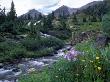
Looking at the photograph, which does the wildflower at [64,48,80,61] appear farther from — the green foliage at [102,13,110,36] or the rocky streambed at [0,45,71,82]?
the green foliage at [102,13,110,36]

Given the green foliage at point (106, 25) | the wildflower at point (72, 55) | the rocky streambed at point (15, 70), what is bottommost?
the rocky streambed at point (15, 70)

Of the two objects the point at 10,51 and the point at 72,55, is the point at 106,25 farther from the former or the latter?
the point at 72,55

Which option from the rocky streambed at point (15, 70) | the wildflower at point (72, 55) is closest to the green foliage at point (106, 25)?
the rocky streambed at point (15, 70)

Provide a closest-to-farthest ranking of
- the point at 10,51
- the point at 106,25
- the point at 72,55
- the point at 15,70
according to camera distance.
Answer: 1. the point at 72,55
2. the point at 15,70
3. the point at 10,51
4. the point at 106,25

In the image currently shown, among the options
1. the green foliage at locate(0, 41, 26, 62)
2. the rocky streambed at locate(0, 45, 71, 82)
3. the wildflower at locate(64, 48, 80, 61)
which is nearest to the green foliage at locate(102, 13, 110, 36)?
the green foliage at locate(0, 41, 26, 62)

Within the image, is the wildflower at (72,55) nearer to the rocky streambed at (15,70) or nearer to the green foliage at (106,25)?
the rocky streambed at (15,70)

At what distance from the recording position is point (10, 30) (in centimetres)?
9094

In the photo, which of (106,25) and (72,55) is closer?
(72,55)

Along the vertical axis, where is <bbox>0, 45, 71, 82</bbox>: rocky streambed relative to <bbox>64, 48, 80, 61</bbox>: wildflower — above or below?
below

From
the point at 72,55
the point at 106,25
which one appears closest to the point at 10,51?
the point at 106,25

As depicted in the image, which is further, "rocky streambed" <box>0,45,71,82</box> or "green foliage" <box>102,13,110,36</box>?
"green foliage" <box>102,13,110,36</box>

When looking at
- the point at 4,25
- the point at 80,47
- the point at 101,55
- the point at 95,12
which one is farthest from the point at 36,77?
the point at 95,12

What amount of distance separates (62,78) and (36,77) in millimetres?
2281

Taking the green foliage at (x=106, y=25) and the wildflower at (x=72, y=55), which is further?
the green foliage at (x=106, y=25)
